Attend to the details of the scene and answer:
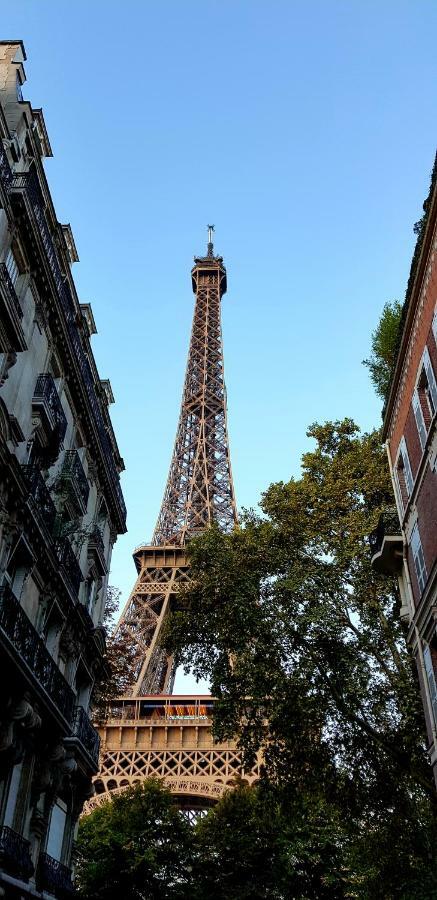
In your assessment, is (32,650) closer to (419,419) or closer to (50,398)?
Result: (50,398)

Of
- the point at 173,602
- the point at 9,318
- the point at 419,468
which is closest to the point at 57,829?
the point at 419,468

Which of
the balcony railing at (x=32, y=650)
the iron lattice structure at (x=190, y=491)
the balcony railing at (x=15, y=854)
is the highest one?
the iron lattice structure at (x=190, y=491)

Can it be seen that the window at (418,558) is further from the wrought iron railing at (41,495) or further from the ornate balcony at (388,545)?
the wrought iron railing at (41,495)

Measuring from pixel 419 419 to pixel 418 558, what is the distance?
10.4ft

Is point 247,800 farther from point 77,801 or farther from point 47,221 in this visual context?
point 47,221

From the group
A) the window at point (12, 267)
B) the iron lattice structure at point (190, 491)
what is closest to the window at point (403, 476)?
the window at point (12, 267)

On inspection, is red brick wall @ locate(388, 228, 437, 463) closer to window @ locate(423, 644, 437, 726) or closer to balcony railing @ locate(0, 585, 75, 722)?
window @ locate(423, 644, 437, 726)

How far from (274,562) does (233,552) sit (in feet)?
4.81

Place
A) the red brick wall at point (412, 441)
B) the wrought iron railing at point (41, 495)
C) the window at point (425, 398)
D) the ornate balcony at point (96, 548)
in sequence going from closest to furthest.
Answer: the wrought iron railing at point (41, 495)
the window at point (425, 398)
the red brick wall at point (412, 441)
the ornate balcony at point (96, 548)

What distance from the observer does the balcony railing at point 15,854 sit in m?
13.5

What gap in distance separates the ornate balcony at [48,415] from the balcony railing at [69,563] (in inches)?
79.8

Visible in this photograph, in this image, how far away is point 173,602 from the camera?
55.3 metres

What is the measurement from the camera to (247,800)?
3275 centimetres

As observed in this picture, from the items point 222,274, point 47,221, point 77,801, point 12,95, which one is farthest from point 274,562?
point 222,274
